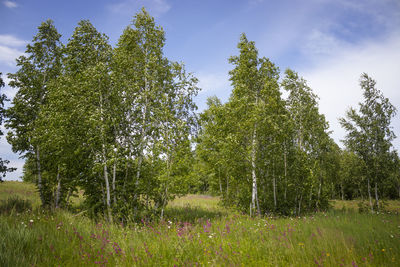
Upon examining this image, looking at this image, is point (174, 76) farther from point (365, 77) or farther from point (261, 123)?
point (365, 77)

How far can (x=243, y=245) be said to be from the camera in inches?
247

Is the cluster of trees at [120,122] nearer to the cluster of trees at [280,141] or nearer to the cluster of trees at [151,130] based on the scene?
the cluster of trees at [151,130]

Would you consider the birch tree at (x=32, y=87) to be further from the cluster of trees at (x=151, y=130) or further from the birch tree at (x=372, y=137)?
the birch tree at (x=372, y=137)

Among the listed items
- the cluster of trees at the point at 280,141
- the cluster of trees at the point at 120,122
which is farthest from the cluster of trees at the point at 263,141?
the cluster of trees at the point at 120,122

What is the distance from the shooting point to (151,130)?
11453 mm

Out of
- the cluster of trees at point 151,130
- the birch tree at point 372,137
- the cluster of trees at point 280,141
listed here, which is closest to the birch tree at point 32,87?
the cluster of trees at point 151,130

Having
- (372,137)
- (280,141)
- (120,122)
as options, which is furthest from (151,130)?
(372,137)

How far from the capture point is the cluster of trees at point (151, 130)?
34.3 feet

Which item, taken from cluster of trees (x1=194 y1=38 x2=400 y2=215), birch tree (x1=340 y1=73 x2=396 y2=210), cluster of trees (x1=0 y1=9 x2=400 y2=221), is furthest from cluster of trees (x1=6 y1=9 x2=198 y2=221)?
birch tree (x1=340 y1=73 x2=396 y2=210)

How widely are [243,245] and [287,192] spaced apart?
11655 mm

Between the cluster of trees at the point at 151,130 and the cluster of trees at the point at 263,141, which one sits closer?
the cluster of trees at the point at 151,130

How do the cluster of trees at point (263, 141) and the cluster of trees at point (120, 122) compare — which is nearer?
the cluster of trees at point (120, 122)

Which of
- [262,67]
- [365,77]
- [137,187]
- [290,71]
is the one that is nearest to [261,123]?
[262,67]

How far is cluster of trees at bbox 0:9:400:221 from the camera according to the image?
10.4 m
